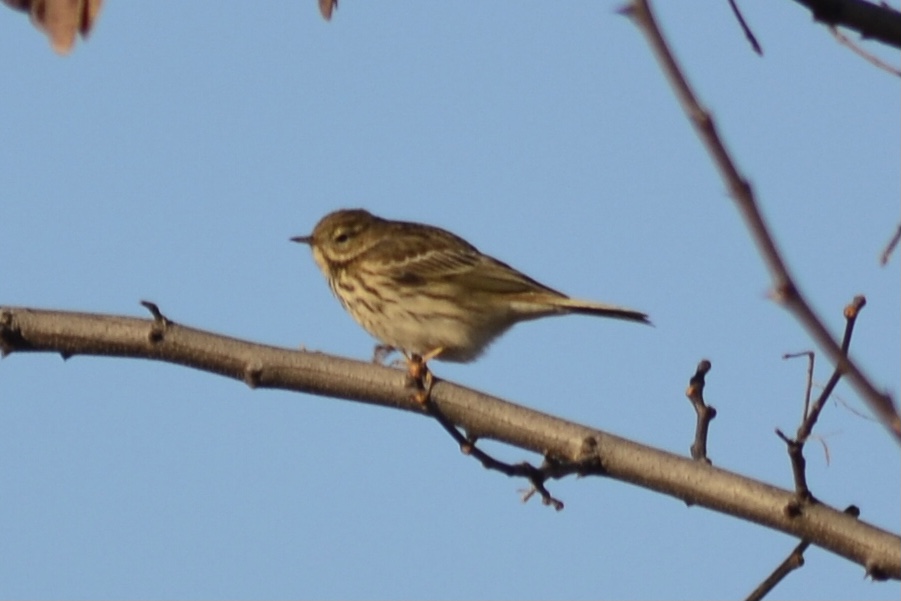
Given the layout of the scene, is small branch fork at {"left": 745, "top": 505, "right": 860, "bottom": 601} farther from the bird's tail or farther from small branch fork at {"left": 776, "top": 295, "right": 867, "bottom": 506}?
the bird's tail

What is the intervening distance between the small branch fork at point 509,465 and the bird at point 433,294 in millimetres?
4478

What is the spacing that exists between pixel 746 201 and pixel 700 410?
119 inches

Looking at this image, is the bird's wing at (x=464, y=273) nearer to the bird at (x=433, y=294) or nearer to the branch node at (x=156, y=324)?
the bird at (x=433, y=294)

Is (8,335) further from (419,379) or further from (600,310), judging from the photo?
(600,310)

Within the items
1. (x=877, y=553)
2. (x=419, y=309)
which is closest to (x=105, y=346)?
(x=877, y=553)

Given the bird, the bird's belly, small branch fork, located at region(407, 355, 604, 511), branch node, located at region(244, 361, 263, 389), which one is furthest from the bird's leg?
the bird's belly

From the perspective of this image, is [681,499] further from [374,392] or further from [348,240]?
[348,240]

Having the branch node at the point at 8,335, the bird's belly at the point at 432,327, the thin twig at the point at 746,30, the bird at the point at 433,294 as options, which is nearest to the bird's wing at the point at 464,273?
the bird at the point at 433,294

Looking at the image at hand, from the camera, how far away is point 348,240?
11.8m

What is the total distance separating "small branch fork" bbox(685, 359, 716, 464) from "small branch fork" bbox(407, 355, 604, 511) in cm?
37

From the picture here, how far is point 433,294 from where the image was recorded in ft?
34.3

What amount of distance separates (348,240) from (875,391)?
9887 millimetres

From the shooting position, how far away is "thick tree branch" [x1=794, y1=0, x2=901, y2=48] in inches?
77.7

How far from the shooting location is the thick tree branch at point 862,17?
1975 mm
